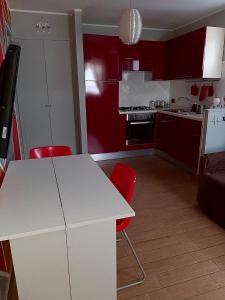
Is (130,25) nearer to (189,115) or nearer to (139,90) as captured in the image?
(189,115)

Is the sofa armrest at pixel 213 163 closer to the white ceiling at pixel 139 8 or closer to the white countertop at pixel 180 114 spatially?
the white countertop at pixel 180 114

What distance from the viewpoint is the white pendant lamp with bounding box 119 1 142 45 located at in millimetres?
1857

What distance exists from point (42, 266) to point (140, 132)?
347 centimetres

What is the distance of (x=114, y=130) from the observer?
13.5 ft

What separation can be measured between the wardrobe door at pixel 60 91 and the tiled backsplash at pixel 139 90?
1128mm

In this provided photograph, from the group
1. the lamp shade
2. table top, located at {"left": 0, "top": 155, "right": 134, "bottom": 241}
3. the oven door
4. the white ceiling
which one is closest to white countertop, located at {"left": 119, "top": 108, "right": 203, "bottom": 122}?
the oven door

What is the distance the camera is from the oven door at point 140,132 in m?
4.19

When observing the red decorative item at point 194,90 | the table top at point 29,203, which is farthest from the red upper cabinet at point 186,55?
the table top at point 29,203

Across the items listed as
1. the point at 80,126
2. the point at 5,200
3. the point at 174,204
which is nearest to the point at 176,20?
the point at 80,126

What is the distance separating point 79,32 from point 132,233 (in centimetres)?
A: 293

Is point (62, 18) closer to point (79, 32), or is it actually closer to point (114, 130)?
point (79, 32)

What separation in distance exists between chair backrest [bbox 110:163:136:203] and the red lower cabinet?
6.31 ft

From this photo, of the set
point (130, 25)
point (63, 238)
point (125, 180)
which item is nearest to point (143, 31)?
point (130, 25)

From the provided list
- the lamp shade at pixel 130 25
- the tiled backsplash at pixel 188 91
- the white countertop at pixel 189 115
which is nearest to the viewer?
the lamp shade at pixel 130 25
